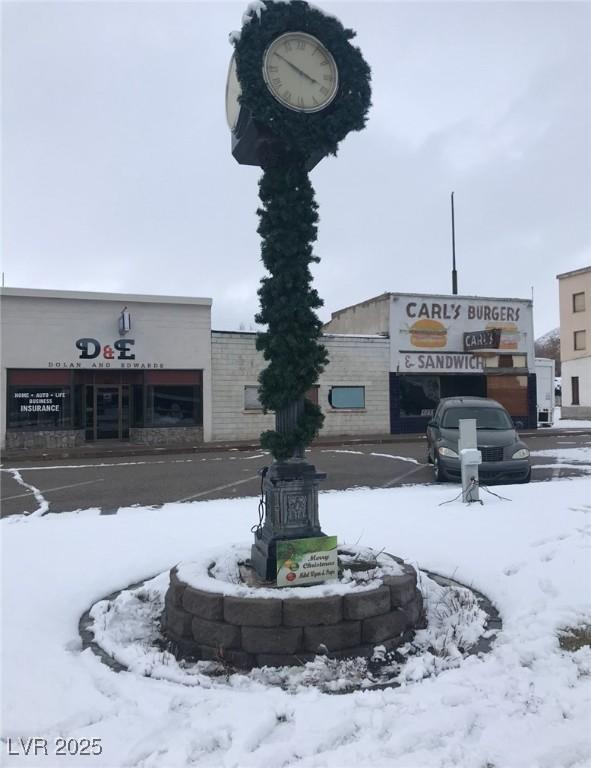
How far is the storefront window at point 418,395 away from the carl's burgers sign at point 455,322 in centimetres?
136

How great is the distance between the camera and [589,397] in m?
39.7

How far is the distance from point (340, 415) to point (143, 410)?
26.0 feet

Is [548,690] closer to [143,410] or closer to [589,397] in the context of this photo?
[143,410]

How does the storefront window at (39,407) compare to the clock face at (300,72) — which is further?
the storefront window at (39,407)

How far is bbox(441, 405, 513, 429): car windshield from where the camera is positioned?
12234 mm

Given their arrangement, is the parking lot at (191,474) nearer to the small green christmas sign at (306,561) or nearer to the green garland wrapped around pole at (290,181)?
the green garland wrapped around pole at (290,181)

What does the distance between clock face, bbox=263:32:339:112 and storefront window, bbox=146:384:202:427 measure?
18299mm

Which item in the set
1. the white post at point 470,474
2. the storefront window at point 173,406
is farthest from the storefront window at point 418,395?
the white post at point 470,474

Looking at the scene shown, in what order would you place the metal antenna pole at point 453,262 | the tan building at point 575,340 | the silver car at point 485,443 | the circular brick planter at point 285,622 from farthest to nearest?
1. the tan building at point 575,340
2. the metal antenna pole at point 453,262
3. the silver car at point 485,443
4. the circular brick planter at point 285,622

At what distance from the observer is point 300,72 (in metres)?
5.15

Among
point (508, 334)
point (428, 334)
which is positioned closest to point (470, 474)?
point (428, 334)

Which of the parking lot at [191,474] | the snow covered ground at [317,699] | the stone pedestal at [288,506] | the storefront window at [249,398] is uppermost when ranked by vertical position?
the storefront window at [249,398]

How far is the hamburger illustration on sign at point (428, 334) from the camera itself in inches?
1048

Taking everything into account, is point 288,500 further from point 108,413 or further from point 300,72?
point 108,413
